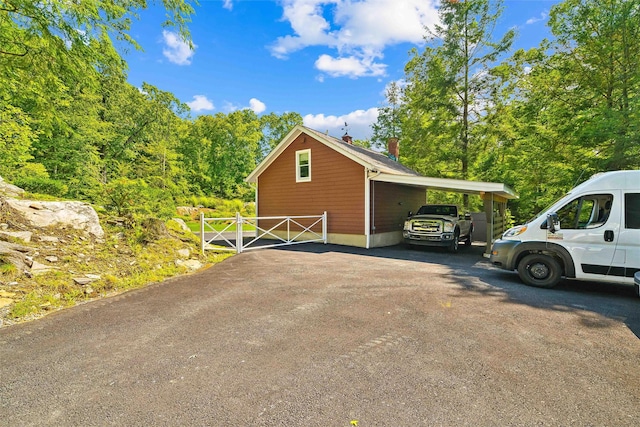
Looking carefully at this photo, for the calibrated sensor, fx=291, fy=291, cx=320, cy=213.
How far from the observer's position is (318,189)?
12594 mm

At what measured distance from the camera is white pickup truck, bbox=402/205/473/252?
1034 cm

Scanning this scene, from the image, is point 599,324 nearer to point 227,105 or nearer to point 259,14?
point 259,14

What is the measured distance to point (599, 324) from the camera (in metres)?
3.92

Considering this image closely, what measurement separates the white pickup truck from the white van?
404cm

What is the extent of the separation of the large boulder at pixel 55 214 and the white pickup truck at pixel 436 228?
9686 millimetres

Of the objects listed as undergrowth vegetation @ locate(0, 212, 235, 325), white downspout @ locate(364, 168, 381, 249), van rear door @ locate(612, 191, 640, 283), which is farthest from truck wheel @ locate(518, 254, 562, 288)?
undergrowth vegetation @ locate(0, 212, 235, 325)

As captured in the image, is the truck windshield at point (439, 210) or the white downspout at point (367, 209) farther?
the truck windshield at point (439, 210)

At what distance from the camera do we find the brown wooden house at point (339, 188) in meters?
11.1

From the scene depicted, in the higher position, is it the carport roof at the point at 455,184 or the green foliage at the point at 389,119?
the green foliage at the point at 389,119

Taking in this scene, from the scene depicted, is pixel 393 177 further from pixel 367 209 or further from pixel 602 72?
pixel 602 72

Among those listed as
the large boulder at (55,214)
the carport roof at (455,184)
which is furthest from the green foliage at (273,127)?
the large boulder at (55,214)

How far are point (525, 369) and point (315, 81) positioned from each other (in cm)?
1958

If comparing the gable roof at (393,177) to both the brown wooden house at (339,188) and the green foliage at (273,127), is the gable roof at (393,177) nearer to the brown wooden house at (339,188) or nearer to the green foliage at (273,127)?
the brown wooden house at (339,188)

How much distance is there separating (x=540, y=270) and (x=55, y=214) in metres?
10.9
